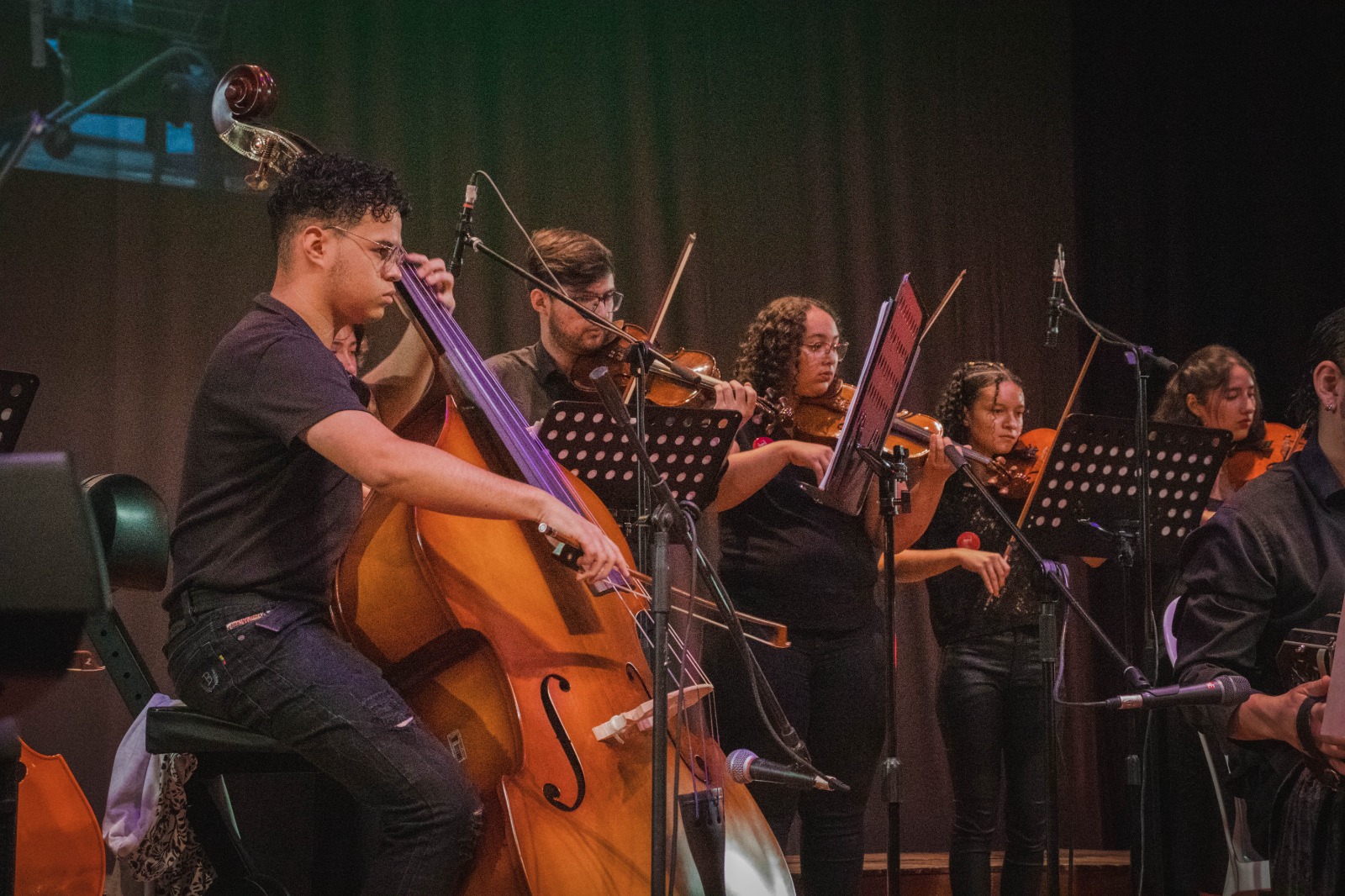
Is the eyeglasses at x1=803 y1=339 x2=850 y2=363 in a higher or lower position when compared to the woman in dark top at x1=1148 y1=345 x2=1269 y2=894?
higher

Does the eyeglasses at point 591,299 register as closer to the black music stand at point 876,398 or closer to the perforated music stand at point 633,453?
the perforated music stand at point 633,453

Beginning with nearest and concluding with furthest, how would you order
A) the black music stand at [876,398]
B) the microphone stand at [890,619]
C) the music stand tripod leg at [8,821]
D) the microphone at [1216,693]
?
1. the music stand tripod leg at [8,821]
2. the microphone at [1216,693]
3. the black music stand at [876,398]
4. the microphone stand at [890,619]

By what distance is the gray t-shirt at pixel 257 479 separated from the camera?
7.36ft

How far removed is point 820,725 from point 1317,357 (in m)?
1.62

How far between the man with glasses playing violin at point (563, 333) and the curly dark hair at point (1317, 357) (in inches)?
53.1

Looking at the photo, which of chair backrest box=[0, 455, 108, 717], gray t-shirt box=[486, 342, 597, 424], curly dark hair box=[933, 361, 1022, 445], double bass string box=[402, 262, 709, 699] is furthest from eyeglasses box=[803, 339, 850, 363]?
chair backrest box=[0, 455, 108, 717]

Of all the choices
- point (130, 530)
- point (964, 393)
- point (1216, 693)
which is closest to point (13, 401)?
point (130, 530)

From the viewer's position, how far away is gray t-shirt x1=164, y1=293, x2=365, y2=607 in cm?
224

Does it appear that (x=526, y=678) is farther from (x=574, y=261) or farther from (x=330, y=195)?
(x=574, y=261)

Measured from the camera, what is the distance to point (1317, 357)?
2143 mm

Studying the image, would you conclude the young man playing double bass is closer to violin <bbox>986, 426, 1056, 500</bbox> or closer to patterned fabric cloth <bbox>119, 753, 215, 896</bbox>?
patterned fabric cloth <bbox>119, 753, 215, 896</bbox>

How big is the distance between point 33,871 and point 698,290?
2974 mm

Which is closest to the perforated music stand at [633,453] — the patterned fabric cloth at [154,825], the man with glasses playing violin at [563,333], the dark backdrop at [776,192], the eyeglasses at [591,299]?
the man with glasses playing violin at [563,333]

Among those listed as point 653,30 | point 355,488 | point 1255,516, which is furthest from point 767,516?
point 653,30
